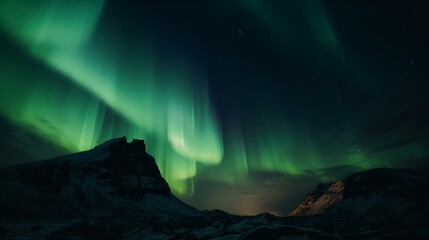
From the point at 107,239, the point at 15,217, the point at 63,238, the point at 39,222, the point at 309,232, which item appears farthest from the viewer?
the point at 15,217

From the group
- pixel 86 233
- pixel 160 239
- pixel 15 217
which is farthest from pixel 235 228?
pixel 15 217

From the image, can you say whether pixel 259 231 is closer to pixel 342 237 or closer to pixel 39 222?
pixel 342 237

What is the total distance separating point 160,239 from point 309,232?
4045 inches

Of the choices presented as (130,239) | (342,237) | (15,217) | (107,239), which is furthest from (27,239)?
(342,237)

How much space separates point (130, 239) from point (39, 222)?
62078 millimetres

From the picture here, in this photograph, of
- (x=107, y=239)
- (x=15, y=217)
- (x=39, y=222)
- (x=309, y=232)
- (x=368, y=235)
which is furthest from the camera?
(x=15, y=217)

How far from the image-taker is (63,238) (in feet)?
420

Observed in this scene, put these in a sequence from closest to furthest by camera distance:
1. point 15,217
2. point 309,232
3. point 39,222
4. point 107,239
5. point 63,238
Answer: point 309,232, point 63,238, point 107,239, point 39,222, point 15,217

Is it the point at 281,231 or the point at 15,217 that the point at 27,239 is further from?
the point at 281,231

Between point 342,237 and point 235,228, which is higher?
point 235,228

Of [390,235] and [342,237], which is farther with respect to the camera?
[390,235]

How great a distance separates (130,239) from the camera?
148 meters

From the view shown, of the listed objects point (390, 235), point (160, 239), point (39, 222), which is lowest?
point (390, 235)

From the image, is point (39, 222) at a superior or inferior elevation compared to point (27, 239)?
superior
